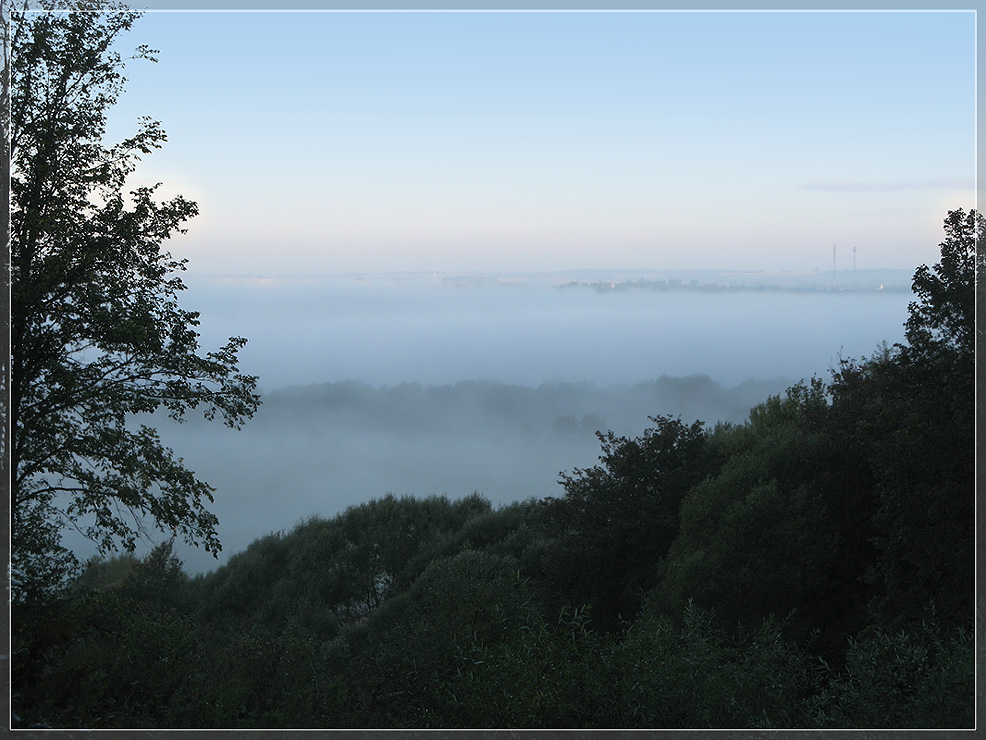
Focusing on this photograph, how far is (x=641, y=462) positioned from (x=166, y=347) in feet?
42.5

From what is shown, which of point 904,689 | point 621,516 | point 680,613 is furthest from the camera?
point 621,516

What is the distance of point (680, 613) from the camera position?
15.0 metres

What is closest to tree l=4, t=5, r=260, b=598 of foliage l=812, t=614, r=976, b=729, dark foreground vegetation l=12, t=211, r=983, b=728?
dark foreground vegetation l=12, t=211, r=983, b=728

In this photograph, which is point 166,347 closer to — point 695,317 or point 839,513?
point 695,317

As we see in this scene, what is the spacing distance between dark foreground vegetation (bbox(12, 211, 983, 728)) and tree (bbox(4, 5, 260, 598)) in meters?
1.35

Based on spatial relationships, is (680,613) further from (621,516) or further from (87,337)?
(87,337)

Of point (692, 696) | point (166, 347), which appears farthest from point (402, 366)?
point (692, 696)

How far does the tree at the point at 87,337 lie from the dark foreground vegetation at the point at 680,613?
135 cm

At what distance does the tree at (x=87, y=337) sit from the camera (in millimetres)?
10727

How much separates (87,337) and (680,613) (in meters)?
11.3

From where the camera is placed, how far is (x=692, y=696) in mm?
8281

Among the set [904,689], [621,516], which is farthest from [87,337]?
A: [621,516]

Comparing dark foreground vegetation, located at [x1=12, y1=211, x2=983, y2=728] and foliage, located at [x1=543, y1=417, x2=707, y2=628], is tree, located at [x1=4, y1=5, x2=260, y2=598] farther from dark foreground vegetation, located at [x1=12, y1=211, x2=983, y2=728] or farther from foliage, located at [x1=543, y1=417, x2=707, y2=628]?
foliage, located at [x1=543, y1=417, x2=707, y2=628]

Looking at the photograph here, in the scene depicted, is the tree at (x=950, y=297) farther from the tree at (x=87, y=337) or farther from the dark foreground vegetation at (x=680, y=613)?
the tree at (x=87, y=337)
